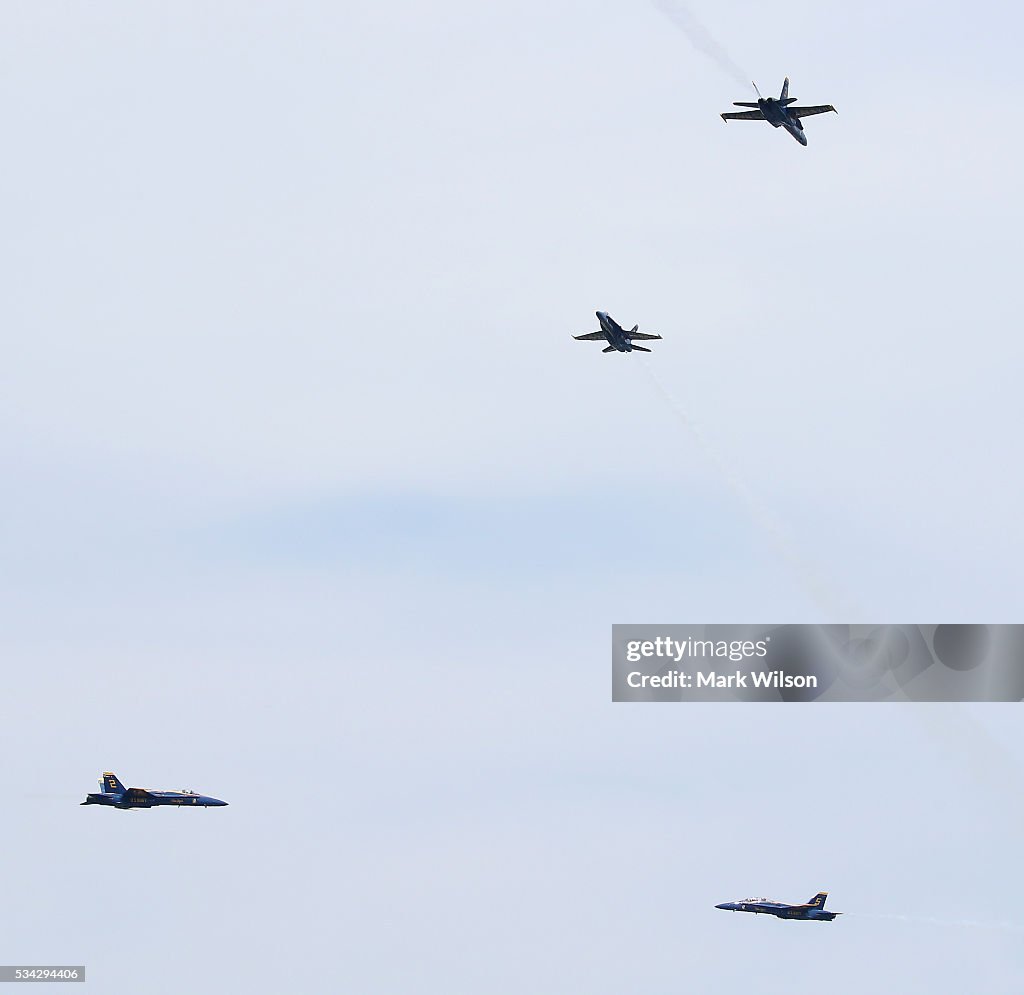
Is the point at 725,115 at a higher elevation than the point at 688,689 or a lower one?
higher

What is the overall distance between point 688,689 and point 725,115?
57.6 meters

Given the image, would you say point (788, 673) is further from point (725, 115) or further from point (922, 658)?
point (725, 115)

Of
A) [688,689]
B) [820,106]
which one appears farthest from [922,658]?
[820,106]

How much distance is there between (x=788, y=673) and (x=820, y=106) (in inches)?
2247

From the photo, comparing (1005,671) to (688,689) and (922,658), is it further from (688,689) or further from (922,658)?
(688,689)

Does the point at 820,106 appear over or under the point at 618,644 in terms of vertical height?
over

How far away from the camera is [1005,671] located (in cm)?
19525

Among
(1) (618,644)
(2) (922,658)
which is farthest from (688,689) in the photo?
(2) (922,658)

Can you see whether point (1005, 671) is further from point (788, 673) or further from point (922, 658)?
point (788, 673)

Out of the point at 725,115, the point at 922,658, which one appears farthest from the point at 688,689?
the point at 725,115

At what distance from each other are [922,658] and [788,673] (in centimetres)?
1418

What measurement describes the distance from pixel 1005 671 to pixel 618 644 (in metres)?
38.8

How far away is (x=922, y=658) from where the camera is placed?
19662 cm

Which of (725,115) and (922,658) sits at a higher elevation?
(725,115)
